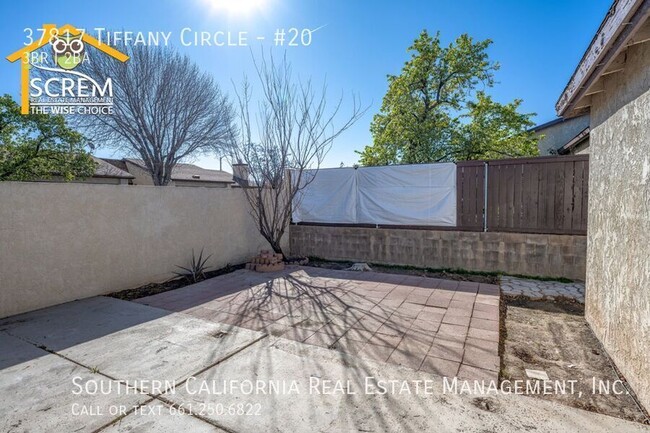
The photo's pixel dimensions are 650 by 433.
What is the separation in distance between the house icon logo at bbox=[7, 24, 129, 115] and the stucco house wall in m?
11.4

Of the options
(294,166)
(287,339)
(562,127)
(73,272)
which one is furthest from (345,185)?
(562,127)

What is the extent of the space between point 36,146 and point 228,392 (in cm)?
1160

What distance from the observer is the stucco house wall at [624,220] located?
2.10 meters

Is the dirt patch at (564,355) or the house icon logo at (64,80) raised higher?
the house icon logo at (64,80)

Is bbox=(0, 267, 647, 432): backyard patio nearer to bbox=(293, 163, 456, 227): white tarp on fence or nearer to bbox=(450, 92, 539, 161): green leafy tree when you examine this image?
bbox=(293, 163, 456, 227): white tarp on fence

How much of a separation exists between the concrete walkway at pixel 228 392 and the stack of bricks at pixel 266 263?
285 centimetres

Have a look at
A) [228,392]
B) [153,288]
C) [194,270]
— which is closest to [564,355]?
[228,392]

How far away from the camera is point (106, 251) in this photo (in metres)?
4.53

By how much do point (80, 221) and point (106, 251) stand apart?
1.85 ft

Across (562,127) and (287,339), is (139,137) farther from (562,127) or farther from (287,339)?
(562,127)

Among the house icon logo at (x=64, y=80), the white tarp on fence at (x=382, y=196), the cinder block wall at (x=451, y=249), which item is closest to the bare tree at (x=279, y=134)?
the white tarp on fence at (x=382, y=196)

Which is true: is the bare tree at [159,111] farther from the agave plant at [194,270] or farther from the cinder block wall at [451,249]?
the agave plant at [194,270]

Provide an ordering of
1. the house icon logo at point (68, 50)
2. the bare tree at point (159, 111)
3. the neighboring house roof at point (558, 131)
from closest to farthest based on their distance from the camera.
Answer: the house icon logo at point (68, 50)
the bare tree at point (159, 111)
the neighboring house roof at point (558, 131)

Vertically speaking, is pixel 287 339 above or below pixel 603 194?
below
